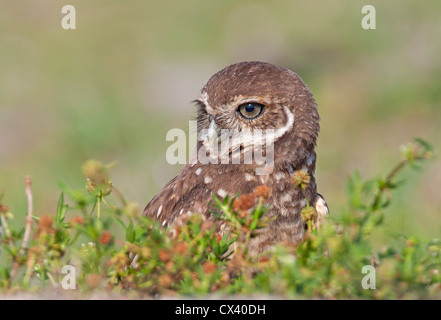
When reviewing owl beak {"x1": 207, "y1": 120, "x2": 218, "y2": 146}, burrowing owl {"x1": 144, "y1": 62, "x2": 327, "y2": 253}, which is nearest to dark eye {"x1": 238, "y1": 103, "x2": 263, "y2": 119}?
burrowing owl {"x1": 144, "y1": 62, "x2": 327, "y2": 253}

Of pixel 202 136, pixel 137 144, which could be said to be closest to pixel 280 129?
pixel 202 136

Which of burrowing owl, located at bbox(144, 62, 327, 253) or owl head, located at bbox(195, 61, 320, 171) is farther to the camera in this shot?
owl head, located at bbox(195, 61, 320, 171)

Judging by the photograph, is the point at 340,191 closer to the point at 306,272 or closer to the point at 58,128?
the point at 58,128

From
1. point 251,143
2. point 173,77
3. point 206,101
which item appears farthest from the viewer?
point 173,77

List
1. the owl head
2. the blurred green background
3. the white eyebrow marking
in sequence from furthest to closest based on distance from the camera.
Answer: the blurred green background < the white eyebrow marking < the owl head

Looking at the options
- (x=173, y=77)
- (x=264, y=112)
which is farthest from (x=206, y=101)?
(x=173, y=77)

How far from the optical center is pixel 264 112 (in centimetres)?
520

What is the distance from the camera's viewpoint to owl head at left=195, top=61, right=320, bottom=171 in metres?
5.17

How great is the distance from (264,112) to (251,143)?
8.5 inches

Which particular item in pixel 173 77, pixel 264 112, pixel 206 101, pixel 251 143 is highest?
pixel 173 77

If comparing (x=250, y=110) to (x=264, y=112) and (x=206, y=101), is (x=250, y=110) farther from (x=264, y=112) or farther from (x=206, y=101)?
(x=206, y=101)

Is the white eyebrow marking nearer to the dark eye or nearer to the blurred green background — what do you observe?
the dark eye

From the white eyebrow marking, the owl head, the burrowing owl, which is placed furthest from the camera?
the white eyebrow marking

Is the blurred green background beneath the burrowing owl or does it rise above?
above
